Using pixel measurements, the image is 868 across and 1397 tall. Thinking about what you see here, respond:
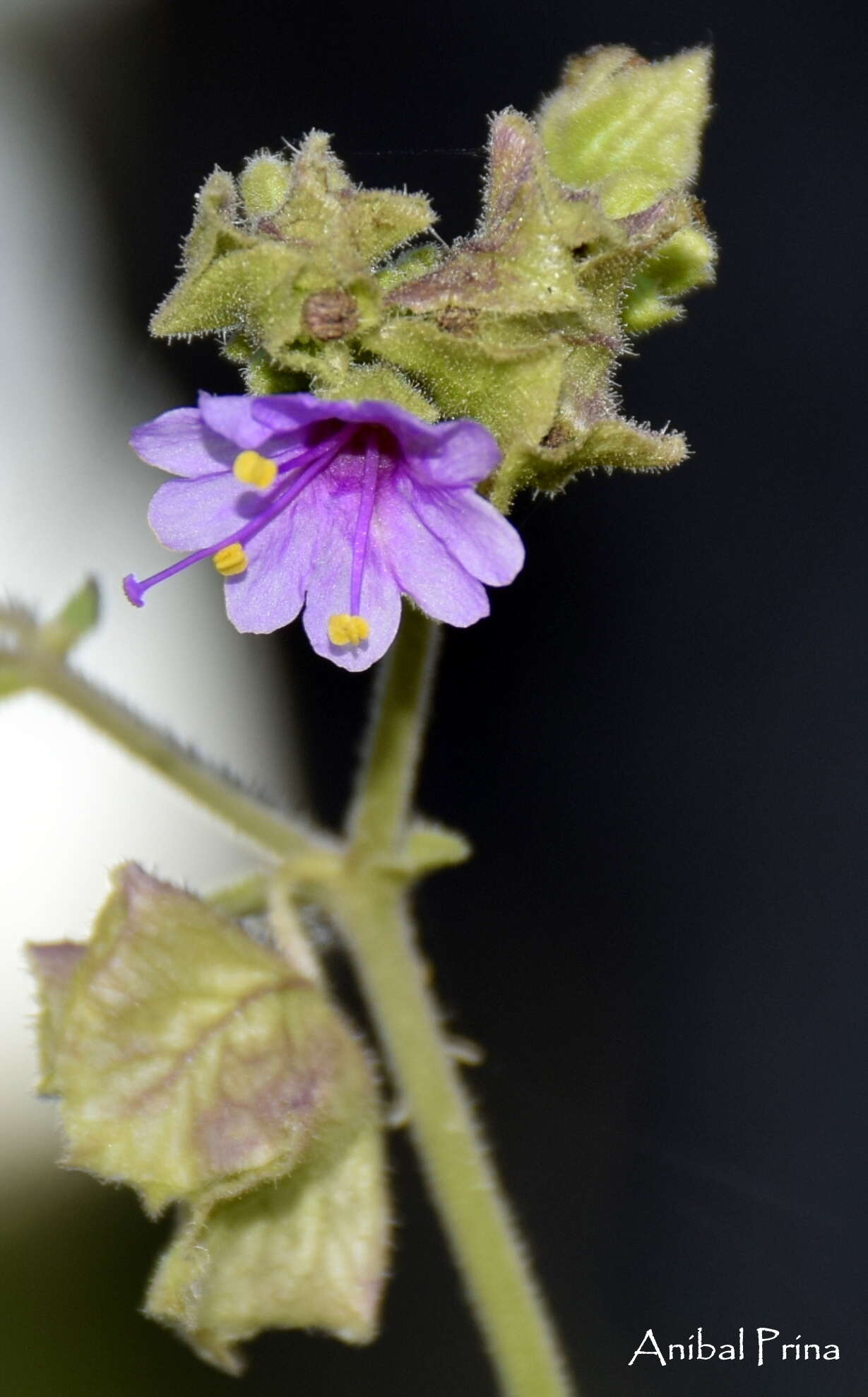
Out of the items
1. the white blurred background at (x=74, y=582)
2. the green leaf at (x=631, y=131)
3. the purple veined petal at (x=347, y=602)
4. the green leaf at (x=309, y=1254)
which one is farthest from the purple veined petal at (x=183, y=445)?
the white blurred background at (x=74, y=582)

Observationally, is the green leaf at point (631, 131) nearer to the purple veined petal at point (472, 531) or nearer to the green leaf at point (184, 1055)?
the purple veined petal at point (472, 531)

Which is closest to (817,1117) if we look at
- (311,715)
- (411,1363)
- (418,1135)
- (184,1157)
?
(411,1363)

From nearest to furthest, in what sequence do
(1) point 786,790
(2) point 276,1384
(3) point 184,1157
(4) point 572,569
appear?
(3) point 184,1157
(2) point 276,1384
(1) point 786,790
(4) point 572,569

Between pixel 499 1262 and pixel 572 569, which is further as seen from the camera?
pixel 572 569

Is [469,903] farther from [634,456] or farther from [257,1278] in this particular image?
[634,456]

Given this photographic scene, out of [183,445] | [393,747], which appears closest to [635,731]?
[393,747]

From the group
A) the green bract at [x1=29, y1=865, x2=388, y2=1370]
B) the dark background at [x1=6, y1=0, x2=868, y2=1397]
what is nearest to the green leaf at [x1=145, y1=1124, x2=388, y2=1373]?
the green bract at [x1=29, y1=865, x2=388, y2=1370]

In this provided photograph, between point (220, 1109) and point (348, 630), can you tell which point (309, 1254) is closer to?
point (220, 1109)
